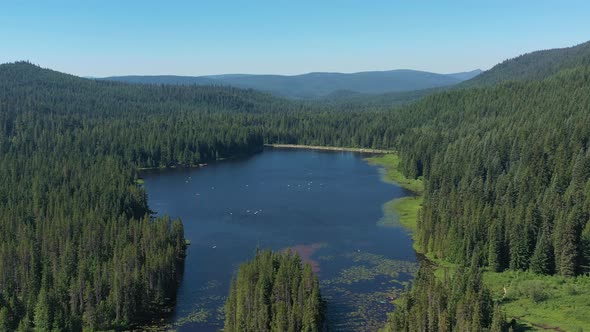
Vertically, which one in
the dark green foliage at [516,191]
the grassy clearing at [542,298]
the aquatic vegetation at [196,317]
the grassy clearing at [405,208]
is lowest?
the aquatic vegetation at [196,317]

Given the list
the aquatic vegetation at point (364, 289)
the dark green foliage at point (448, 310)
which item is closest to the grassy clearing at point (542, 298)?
the dark green foliage at point (448, 310)

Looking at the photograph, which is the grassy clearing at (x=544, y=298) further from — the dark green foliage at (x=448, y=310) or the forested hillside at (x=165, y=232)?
the dark green foliage at (x=448, y=310)

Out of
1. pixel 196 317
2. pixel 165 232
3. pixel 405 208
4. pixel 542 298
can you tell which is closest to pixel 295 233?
pixel 165 232

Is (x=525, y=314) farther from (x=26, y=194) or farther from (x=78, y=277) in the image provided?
(x=26, y=194)

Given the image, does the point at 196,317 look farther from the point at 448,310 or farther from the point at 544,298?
the point at 544,298

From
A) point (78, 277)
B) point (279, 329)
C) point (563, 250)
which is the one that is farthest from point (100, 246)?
point (563, 250)

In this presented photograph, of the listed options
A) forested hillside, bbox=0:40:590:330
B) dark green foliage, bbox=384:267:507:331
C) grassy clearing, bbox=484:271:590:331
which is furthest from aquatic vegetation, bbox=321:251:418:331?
grassy clearing, bbox=484:271:590:331
